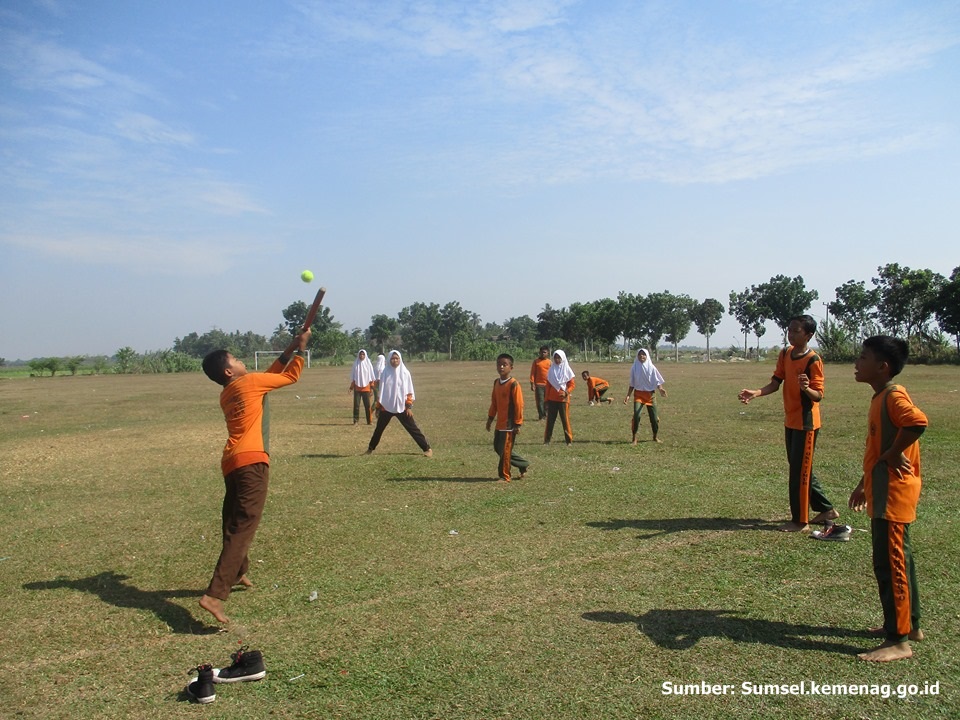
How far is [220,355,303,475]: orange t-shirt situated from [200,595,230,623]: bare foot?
940mm

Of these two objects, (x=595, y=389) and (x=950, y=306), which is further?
(x=950, y=306)

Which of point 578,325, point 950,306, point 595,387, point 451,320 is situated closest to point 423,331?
point 451,320

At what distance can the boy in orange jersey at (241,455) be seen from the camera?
5.31m

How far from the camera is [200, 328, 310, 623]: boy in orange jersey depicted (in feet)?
17.4

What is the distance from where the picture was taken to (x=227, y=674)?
14.0ft

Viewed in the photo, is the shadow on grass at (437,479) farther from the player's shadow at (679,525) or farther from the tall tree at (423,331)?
the tall tree at (423,331)

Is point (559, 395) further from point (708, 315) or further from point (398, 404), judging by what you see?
point (708, 315)

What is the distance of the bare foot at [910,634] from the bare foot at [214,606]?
4430mm

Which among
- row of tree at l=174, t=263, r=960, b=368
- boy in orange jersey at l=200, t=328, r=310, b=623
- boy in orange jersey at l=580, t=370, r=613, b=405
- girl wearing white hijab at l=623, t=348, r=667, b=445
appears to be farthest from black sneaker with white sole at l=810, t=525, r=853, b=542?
row of tree at l=174, t=263, r=960, b=368

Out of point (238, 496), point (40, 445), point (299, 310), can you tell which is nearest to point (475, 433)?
point (40, 445)

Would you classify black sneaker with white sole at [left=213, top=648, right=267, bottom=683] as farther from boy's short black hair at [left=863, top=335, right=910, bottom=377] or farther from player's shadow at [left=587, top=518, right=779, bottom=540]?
boy's short black hair at [left=863, top=335, right=910, bottom=377]

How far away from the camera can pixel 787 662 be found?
14.2ft

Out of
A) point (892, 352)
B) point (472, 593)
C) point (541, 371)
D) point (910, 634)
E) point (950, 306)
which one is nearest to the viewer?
point (910, 634)

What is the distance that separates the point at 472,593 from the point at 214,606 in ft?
6.28
